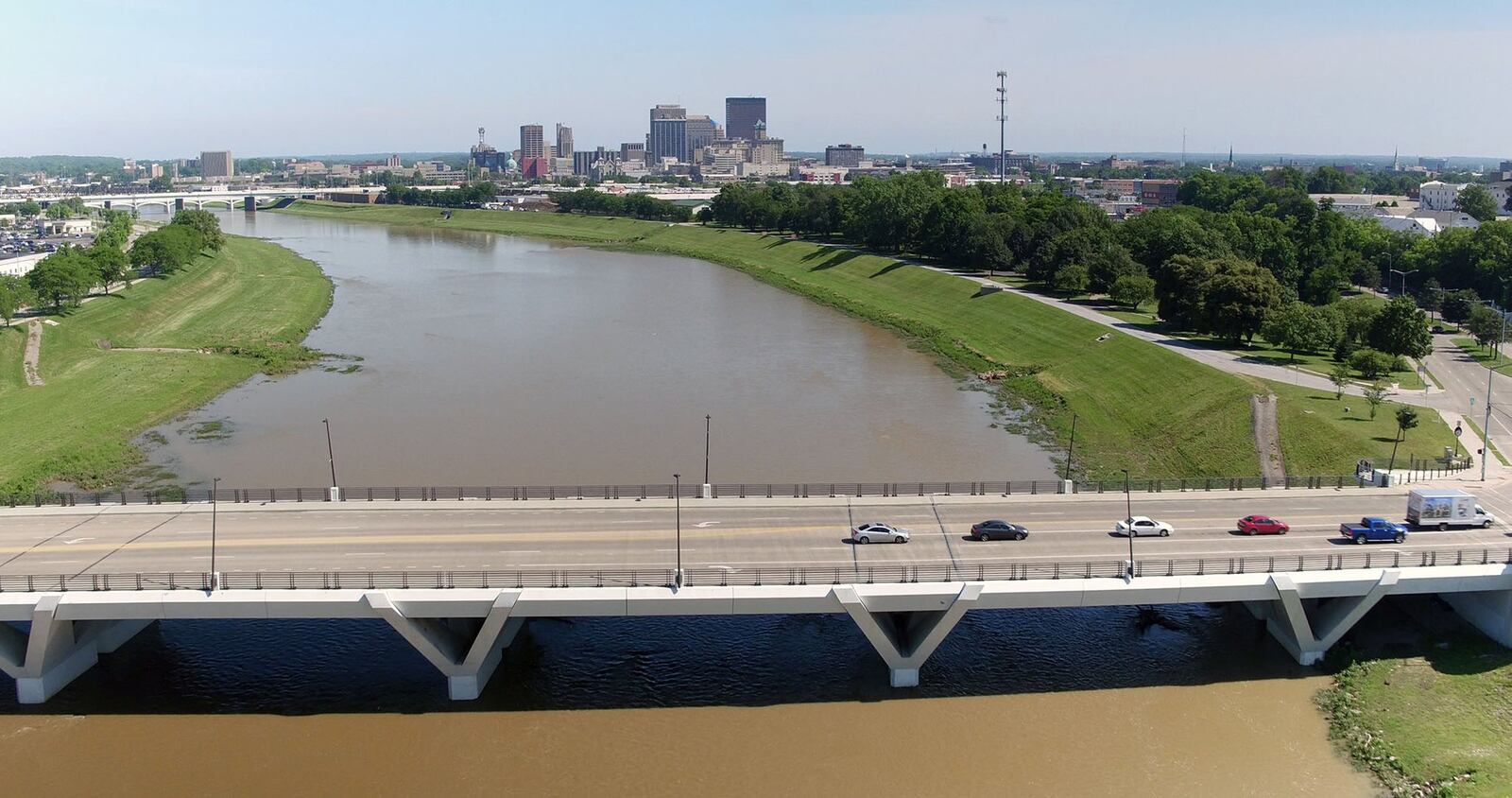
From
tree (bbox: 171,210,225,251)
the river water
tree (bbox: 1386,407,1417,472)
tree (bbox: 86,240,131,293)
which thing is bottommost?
the river water

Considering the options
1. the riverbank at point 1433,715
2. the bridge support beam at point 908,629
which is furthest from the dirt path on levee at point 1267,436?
the bridge support beam at point 908,629

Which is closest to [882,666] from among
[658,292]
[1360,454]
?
[1360,454]

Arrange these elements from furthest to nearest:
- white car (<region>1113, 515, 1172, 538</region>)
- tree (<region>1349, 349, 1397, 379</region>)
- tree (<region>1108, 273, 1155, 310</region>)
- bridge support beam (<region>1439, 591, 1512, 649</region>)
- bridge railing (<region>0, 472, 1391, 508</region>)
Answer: tree (<region>1108, 273, 1155, 310</region>), tree (<region>1349, 349, 1397, 379</region>), bridge railing (<region>0, 472, 1391, 508</region>), white car (<region>1113, 515, 1172, 538</region>), bridge support beam (<region>1439, 591, 1512, 649</region>)

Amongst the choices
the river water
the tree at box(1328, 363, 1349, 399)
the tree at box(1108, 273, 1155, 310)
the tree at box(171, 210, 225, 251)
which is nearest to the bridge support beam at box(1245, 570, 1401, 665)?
the river water

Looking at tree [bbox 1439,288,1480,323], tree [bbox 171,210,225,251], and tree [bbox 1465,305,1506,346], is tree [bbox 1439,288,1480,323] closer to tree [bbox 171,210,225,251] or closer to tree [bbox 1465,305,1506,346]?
tree [bbox 1465,305,1506,346]

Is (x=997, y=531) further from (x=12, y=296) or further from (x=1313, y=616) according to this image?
(x=12, y=296)

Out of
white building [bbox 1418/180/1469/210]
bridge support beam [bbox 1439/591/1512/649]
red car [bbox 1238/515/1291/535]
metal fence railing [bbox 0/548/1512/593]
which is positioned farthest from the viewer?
white building [bbox 1418/180/1469/210]
